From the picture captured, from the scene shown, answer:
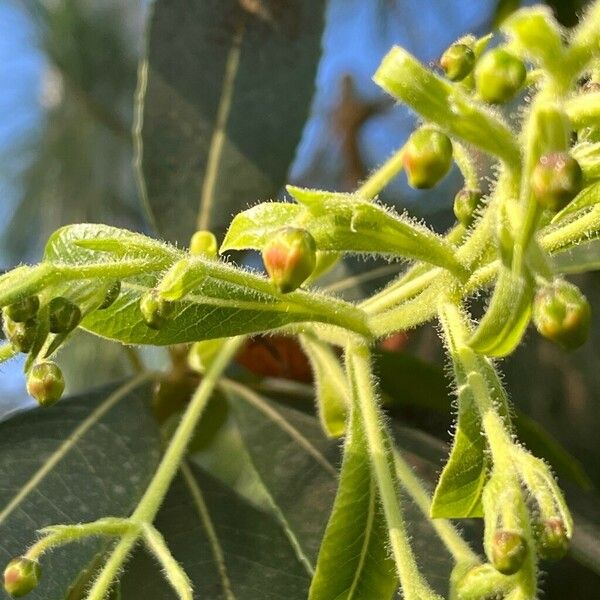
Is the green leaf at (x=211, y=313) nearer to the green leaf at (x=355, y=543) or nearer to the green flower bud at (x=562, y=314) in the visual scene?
the green leaf at (x=355, y=543)

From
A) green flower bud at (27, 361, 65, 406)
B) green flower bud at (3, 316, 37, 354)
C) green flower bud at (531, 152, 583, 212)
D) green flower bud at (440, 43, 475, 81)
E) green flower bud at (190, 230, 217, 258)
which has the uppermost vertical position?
green flower bud at (440, 43, 475, 81)

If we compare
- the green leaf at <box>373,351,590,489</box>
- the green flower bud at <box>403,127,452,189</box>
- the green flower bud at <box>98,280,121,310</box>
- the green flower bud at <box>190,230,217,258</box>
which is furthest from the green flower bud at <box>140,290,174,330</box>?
the green leaf at <box>373,351,590,489</box>

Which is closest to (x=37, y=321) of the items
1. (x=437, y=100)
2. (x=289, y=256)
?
(x=289, y=256)

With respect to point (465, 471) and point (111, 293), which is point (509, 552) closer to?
point (465, 471)

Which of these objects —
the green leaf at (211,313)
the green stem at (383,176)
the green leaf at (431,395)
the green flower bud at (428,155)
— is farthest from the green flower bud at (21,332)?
the green leaf at (431,395)

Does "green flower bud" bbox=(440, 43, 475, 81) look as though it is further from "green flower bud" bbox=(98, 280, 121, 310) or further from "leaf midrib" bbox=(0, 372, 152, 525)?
"leaf midrib" bbox=(0, 372, 152, 525)

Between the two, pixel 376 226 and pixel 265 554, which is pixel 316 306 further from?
pixel 265 554

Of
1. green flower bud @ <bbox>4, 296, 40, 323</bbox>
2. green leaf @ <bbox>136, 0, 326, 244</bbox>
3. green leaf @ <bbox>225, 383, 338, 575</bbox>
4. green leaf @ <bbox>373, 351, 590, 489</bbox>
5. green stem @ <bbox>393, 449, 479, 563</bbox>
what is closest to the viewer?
green flower bud @ <bbox>4, 296, 40, 323</bbox>

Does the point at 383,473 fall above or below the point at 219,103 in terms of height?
below
